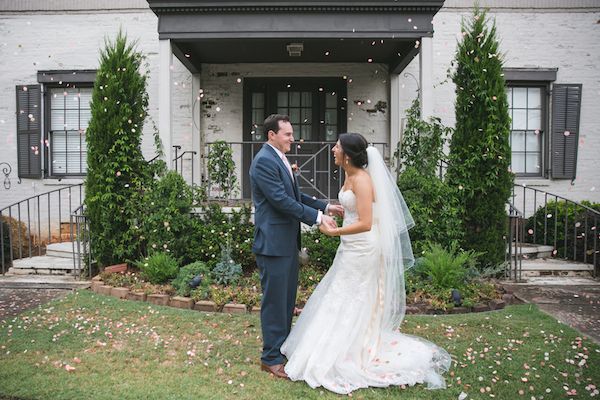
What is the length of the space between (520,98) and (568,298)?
5037mm

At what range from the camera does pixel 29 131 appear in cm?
976

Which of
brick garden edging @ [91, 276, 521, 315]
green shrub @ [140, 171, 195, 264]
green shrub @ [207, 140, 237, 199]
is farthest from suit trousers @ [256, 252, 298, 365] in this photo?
green shrub @ [207, 140, 237, 199]

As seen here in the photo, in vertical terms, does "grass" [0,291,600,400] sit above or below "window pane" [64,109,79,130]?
below

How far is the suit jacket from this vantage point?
3.65m

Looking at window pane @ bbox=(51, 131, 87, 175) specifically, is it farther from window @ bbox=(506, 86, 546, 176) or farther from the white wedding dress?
window @ bbox=(506, 86, 546, 176)

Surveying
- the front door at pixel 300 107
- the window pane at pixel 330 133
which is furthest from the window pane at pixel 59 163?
the window pane at pixel 330 133

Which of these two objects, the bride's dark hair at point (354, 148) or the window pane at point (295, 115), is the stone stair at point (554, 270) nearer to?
the bride's dark hair at point (354, 148)

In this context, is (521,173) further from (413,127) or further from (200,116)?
(200,116)

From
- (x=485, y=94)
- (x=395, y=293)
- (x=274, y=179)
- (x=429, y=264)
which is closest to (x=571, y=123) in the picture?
(x=485, y=94)

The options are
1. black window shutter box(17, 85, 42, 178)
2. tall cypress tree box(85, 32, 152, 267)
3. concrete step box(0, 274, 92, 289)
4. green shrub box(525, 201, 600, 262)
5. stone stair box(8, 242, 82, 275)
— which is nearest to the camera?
concrete step box(0, 274, 92, 289)

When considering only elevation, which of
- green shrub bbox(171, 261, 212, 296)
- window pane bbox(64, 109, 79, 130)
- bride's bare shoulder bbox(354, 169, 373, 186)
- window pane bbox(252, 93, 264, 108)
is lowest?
green shrub bbox(171, 261, 212, 296)

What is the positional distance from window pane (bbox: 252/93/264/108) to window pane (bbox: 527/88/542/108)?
5.27 m

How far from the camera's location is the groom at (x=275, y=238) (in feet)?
12.0

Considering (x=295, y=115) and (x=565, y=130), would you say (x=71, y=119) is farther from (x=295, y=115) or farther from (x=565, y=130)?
(x=565, y=130)
